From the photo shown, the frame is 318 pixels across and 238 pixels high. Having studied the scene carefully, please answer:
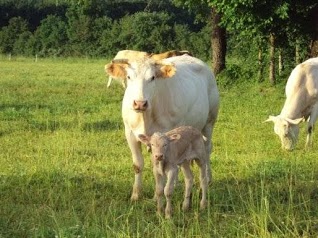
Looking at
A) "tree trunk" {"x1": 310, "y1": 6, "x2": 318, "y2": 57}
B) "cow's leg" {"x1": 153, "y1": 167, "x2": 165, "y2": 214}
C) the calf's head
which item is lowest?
"cow's leg" {"x1": 153, "y1": 167, "x2": 165, "y2": 214}

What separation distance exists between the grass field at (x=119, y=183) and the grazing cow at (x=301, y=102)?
0.46 metres

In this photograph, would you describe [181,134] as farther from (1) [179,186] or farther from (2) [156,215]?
(1) [179,186]

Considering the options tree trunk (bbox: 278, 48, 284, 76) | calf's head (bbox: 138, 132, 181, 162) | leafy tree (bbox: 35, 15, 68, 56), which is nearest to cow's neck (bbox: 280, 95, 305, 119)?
calf's head (bbox: 138, 132, 181, 162)

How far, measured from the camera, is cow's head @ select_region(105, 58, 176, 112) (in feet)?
26.4

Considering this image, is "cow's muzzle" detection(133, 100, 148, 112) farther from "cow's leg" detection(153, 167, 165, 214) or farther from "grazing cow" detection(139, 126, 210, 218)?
"cow's leg" detection(153, 167, 165, 214)

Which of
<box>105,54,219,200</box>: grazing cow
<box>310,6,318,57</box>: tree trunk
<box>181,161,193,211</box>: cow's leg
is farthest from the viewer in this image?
<box>310,6,318,57</box>: tree trunk

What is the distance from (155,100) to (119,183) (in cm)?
137

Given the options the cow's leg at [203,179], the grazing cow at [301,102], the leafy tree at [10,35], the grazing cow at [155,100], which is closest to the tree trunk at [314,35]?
the grazing cow at [301,102]

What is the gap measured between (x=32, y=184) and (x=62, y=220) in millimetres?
2064

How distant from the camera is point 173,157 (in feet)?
24.0

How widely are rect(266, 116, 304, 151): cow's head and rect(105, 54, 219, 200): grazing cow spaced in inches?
124

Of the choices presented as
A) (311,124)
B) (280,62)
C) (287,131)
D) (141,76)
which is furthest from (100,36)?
(141,76)

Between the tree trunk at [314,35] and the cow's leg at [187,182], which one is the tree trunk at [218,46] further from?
the cow's leg at [187,182]

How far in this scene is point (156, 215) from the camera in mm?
7559
